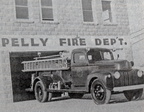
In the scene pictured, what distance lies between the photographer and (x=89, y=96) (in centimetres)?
238

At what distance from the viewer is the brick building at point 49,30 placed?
87.7 inches

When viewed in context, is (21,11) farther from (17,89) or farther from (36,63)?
(17,89)

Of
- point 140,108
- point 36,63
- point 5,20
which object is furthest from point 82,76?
point 5,20

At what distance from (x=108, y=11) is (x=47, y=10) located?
533mm

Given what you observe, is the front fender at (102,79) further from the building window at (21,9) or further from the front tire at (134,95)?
the building window at (21,9)

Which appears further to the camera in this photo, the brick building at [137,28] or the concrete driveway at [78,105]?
the brick building at [137,28]

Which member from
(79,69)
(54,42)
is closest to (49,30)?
(54,42)

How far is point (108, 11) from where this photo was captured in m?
2.61

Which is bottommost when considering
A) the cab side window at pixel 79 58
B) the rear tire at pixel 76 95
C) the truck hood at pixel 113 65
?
the rear tire at pixel 76 95

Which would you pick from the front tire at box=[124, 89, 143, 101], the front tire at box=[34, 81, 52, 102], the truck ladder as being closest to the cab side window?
the truck ladder

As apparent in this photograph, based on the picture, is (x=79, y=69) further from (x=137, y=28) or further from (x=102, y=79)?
(x=137, y=28)

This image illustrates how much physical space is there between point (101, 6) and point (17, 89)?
0.99 m

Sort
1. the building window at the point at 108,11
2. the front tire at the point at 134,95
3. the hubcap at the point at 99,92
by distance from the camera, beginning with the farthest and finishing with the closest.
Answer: the building window at the point at 108,11 → the front tire at the point at 134,95 → the hubcap at the point at 99,92

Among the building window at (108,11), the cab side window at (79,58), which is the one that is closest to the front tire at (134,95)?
the cab side window at (79,58)
